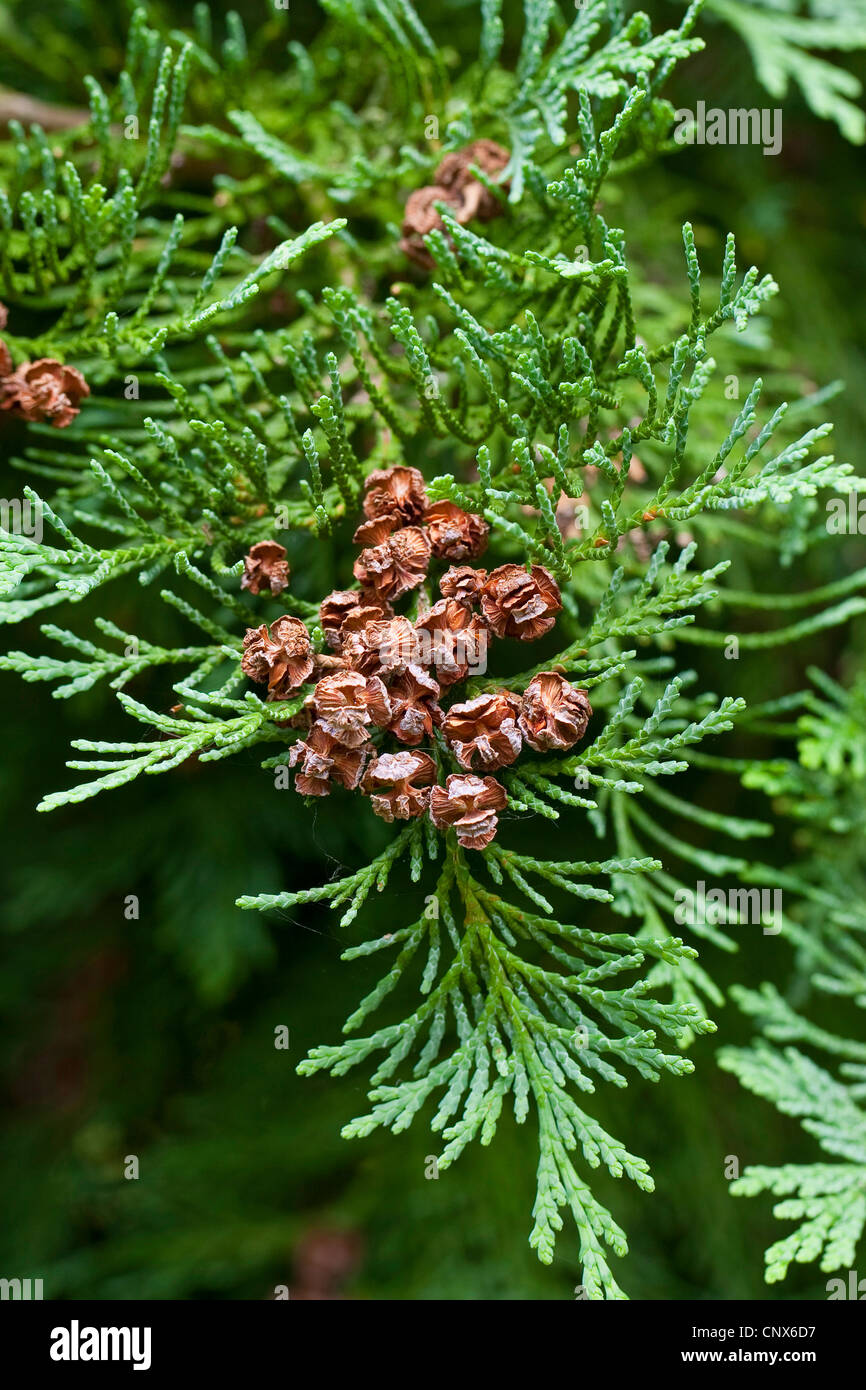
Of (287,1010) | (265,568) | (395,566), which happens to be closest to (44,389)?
(265,568)

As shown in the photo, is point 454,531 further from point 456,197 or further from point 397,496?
point 456,197

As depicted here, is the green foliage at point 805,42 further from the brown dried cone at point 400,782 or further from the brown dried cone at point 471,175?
the brown dried cone at point 400,782

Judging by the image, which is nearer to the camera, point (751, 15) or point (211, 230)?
point (211, 230)

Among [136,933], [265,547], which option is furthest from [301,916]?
[265,547]

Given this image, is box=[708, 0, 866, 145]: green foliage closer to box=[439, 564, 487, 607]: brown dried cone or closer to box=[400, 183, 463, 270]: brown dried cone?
box=[400, 183, 463, 270]: brown dried cone

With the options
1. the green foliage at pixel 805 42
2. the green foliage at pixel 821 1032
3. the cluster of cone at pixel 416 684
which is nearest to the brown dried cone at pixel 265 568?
the cluster of cone at pixel 416 684
